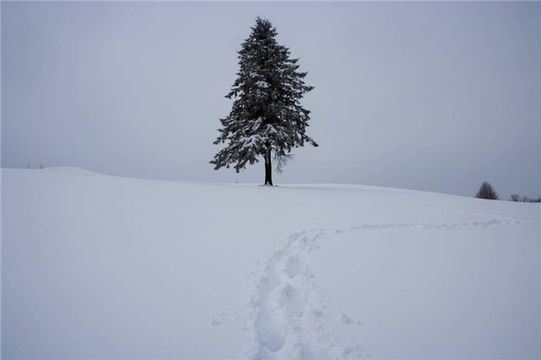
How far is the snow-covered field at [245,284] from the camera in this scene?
3129mm

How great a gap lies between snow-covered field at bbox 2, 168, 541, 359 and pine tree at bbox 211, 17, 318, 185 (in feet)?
23.4

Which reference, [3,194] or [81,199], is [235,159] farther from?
[3,194]

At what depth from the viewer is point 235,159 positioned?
14.6m

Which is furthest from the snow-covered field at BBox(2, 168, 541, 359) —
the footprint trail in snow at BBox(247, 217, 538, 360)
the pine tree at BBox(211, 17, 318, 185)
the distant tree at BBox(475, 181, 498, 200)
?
the distant tree at BBox(475, 181, 498, 200)

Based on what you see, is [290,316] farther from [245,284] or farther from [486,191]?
[486,191]

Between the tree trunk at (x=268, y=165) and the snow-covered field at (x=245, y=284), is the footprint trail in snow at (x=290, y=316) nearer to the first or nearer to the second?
the snow-covered field at (x=245, y=284)

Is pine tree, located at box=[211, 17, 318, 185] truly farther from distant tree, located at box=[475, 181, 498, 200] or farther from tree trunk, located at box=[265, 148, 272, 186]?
distant tree, located at box=[475, 181, 498, 200]

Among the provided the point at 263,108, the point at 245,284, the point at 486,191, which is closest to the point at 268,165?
the point at 263,108

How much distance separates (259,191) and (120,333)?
358 inches

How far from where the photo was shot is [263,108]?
47.8ft

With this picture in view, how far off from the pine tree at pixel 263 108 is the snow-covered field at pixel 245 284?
7.13 meters

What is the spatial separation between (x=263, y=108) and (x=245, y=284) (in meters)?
12.0

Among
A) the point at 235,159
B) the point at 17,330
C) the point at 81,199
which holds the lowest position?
the point at 17,330

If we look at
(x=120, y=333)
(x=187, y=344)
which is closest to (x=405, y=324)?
(x=187, y=344)
